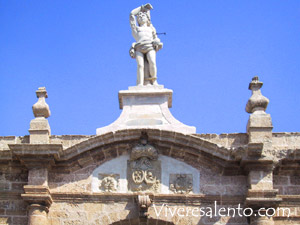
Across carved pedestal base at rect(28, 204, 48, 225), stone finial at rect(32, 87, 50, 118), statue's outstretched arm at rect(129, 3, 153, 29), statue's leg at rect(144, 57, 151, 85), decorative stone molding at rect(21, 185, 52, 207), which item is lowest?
carved pedestal base at rect(28, 204, 48, 225)

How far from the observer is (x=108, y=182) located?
62.2 feet

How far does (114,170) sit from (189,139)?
1810 mm

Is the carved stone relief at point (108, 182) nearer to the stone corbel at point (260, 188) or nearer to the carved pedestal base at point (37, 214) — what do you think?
the carved pedestal base at point (37, 214)

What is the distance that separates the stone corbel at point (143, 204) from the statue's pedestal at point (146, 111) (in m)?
1.80

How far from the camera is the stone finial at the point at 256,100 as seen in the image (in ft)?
63.6

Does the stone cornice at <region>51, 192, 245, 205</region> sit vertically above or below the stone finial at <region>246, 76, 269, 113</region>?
below

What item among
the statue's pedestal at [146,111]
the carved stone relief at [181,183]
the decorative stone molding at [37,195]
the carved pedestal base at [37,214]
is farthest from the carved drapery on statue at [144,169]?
the carved pedestal base at [37,214]

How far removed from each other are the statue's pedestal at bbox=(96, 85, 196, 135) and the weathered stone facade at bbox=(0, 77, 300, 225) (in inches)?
7.7

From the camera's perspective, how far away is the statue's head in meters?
21.1

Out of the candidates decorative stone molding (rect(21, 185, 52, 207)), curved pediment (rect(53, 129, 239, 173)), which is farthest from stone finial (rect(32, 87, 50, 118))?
decorative stone molding (rect(21, 185, 52, 207))

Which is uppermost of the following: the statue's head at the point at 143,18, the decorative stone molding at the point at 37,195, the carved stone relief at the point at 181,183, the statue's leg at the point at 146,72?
the statue's head at the point at 143,18

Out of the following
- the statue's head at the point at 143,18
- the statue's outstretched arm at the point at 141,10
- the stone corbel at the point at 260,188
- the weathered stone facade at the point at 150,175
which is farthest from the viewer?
the statue's outstretched arm at the point at 141,10

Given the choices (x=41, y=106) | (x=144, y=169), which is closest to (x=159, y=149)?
(x=144, y=169)

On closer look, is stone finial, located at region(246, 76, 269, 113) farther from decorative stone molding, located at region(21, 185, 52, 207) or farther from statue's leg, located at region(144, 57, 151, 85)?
decorative stone molding, located at region(21, 185, 52, 207)
